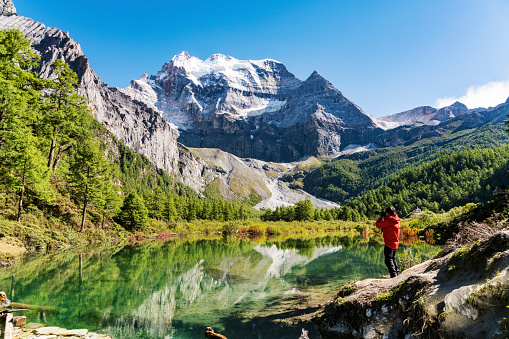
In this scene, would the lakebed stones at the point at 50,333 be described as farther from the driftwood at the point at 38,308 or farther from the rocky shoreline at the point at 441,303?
the rocky shoreline at the point at 441,303

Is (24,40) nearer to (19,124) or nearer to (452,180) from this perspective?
(19,124)

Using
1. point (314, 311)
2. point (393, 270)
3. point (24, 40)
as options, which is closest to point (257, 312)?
point (314, 311)

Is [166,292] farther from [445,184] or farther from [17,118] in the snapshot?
[445,184]

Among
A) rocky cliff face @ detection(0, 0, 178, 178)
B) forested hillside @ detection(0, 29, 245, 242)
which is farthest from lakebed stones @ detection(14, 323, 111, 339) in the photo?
rocky cliff face @ detection(0, 0, 178, 178)

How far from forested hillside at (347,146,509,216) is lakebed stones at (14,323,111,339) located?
370ft

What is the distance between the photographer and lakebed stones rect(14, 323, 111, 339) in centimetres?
757

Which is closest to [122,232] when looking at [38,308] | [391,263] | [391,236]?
[38,308]

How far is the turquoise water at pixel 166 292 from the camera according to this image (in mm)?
9094

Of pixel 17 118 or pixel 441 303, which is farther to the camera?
pixel 17 118

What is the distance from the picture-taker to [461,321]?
4.94 m

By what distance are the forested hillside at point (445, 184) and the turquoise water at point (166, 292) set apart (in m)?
102

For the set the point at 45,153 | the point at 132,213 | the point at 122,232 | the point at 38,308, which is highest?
the point at 45,153

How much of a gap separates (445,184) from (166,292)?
136 m

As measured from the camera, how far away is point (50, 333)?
7859mm
